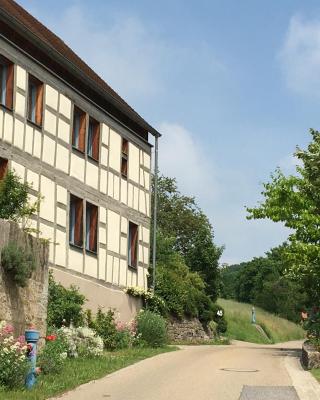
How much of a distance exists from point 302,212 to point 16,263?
34.9 feet

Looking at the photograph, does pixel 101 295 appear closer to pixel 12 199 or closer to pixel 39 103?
pixel 39 103

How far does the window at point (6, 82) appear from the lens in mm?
18609

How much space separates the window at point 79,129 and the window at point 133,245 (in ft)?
14.9

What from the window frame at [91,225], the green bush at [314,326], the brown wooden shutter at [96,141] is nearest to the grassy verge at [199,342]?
the window frame at [91,225]

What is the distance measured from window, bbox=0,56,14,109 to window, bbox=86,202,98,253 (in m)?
5.33

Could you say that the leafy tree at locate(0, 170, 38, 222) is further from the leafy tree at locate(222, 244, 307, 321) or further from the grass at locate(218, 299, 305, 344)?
the leafy tree at locate(222, 244, 307, 321)

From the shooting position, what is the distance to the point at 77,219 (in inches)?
879

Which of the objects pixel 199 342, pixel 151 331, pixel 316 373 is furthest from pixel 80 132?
pixel 199 342

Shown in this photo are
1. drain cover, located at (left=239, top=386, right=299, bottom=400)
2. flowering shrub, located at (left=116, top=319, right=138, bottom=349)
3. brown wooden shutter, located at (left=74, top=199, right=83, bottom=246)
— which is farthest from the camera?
brown wooden shutter, located at (left=74, top=199, right=83, bottom=246)

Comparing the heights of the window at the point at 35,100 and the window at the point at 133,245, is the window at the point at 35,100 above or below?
above

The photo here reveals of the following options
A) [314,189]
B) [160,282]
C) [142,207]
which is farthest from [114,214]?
[314,189]

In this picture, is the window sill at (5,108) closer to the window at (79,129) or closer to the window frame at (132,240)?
the window at (79,129)

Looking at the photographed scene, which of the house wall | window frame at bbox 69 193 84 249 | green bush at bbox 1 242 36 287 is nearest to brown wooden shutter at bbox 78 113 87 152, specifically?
the house wall

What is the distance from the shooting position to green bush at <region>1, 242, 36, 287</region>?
12.7 meters
